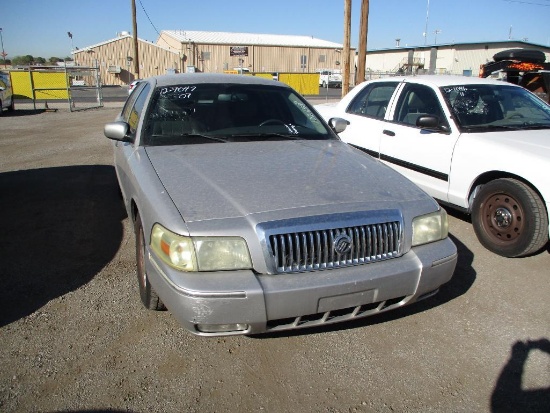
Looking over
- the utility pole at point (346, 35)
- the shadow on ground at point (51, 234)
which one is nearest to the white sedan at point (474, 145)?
the shadow on ground at point (51, 234)

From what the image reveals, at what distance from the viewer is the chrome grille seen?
230 cm

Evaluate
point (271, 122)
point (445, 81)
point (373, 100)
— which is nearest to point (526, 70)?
point (373, 100)

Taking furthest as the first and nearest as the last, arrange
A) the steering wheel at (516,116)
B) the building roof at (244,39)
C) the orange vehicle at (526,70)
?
the building roof at (244,39), the orange vehicle at (526,70), the steering wheel at (516,116)

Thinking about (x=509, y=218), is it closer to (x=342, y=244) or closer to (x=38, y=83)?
(x=342, y=244)

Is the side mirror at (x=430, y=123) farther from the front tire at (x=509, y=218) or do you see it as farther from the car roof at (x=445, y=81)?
the front tire at (x=509, y=218)

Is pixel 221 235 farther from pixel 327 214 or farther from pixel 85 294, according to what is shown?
pixel 85 294

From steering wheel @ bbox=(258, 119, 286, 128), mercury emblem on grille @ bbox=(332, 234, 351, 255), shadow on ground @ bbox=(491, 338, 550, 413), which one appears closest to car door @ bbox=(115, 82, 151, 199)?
steering wheel @ bbox=(258, 119, 286, 128)

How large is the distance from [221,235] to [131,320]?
1152mm

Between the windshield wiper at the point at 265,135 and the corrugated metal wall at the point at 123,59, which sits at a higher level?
the corrugated metal wall at the point at 123,59

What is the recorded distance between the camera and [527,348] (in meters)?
2.78

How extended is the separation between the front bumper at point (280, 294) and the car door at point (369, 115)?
3.27m

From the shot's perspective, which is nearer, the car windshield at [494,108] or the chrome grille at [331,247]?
the chrome grille at [331,247]

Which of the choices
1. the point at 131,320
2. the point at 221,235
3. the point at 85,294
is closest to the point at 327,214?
the point at 221,235

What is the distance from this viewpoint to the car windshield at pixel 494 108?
15.4 feet
